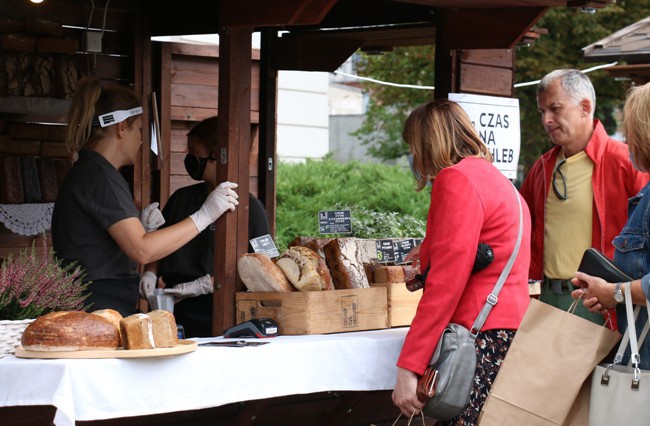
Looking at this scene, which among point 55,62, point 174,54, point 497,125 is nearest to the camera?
point 497,125

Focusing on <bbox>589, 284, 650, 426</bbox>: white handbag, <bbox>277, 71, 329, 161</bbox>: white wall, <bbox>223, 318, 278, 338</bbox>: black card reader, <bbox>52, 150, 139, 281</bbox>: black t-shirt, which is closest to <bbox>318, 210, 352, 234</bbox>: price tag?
<bbox>223, 318, 278, 338</bbox>: black card reader

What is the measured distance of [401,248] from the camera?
484 cm

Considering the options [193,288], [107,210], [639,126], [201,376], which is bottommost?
[201,376]

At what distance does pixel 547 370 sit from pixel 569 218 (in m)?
1.30

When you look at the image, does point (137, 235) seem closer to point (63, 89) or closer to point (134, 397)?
point (134, 397)

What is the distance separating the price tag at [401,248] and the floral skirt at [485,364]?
50.9 inches

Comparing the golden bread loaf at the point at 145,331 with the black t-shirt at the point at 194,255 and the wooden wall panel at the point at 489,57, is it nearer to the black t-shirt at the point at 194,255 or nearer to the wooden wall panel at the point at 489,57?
the black t-shirt at the point at 194,255

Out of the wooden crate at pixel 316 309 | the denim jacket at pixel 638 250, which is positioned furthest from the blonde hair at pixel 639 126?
the wooden crate at pixel 316 309

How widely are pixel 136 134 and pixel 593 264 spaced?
6.85ft

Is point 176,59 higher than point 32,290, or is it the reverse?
point 176,59

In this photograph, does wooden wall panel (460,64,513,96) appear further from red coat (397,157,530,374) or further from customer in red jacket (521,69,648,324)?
red coat (397,157,530,374)

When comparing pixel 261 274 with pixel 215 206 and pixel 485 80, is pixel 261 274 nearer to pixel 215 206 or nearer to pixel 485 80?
pixel 215 206

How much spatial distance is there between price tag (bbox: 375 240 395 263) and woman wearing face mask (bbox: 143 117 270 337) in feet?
2.07

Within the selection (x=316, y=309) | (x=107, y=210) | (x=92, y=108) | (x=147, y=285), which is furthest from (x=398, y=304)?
(x=92, y=108)
